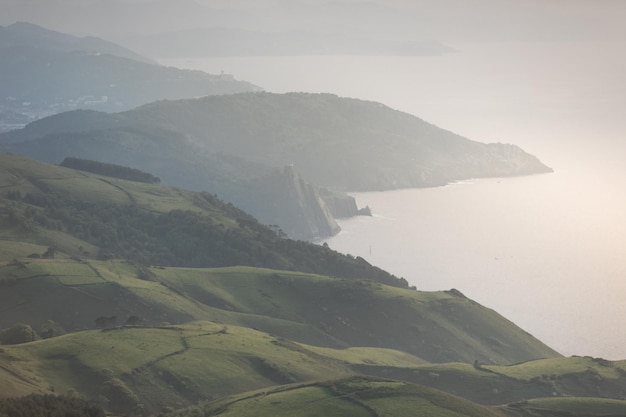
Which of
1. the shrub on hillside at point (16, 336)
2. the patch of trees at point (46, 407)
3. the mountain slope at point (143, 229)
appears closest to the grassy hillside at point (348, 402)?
the patch of trees at point (46, 407)

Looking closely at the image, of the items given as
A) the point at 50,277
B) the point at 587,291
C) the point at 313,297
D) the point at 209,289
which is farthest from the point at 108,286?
the point at 587,291

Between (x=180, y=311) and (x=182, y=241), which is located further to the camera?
(x=182, y=241)

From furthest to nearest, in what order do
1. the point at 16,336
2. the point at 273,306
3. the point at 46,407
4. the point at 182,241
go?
the point at 182,241
the point at 273,306
the point at 16,336
the point at 46,407

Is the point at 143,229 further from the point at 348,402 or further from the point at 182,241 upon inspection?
the point at 348,402

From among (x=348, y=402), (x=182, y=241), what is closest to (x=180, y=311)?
(x=182, y=241)

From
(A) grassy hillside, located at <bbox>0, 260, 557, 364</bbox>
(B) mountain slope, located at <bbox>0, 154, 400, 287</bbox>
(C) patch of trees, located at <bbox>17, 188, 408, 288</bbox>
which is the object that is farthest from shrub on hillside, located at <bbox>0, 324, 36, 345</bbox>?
(C) patch of trees, located at <bbox>17, 188, 408, 288</bbox>

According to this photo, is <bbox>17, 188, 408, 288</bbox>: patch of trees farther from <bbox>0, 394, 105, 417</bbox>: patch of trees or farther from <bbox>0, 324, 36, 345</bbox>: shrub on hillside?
<bbox>0, 394, 105, 417</bbox>: patch of trees

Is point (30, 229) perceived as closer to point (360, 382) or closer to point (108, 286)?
point (108, 286)
